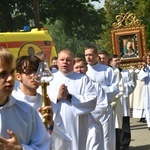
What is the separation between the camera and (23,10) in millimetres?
32094

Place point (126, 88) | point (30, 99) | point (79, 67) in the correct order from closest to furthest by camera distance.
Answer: point (30, 99) → point (79, 67) → point (126, 88)

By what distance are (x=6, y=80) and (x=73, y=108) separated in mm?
3670

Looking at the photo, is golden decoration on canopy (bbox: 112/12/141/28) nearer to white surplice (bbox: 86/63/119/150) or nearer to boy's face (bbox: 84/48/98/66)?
white surplice (bbox: 86/63/119/150)

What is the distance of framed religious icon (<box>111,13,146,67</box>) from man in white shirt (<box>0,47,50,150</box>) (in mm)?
16428

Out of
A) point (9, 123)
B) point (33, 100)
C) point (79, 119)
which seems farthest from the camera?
point (79, 119)

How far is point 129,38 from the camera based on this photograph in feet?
67.0

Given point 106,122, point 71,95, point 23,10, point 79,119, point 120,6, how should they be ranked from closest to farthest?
point 71,95
point 79,119
point 106,122
point 23,10
point 120,6

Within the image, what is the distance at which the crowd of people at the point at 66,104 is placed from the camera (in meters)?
3.79

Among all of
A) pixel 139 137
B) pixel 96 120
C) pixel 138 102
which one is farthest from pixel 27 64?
pixel 138 102

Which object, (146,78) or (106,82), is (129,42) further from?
(106,82)

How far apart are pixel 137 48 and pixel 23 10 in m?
12.7

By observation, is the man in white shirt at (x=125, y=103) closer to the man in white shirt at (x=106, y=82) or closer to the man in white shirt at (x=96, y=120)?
the man in white shirt at (x=106, y=82)

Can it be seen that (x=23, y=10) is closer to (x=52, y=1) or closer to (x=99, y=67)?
(x=52, y=1)

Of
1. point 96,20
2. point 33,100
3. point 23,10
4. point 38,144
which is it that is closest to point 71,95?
point 33,100
